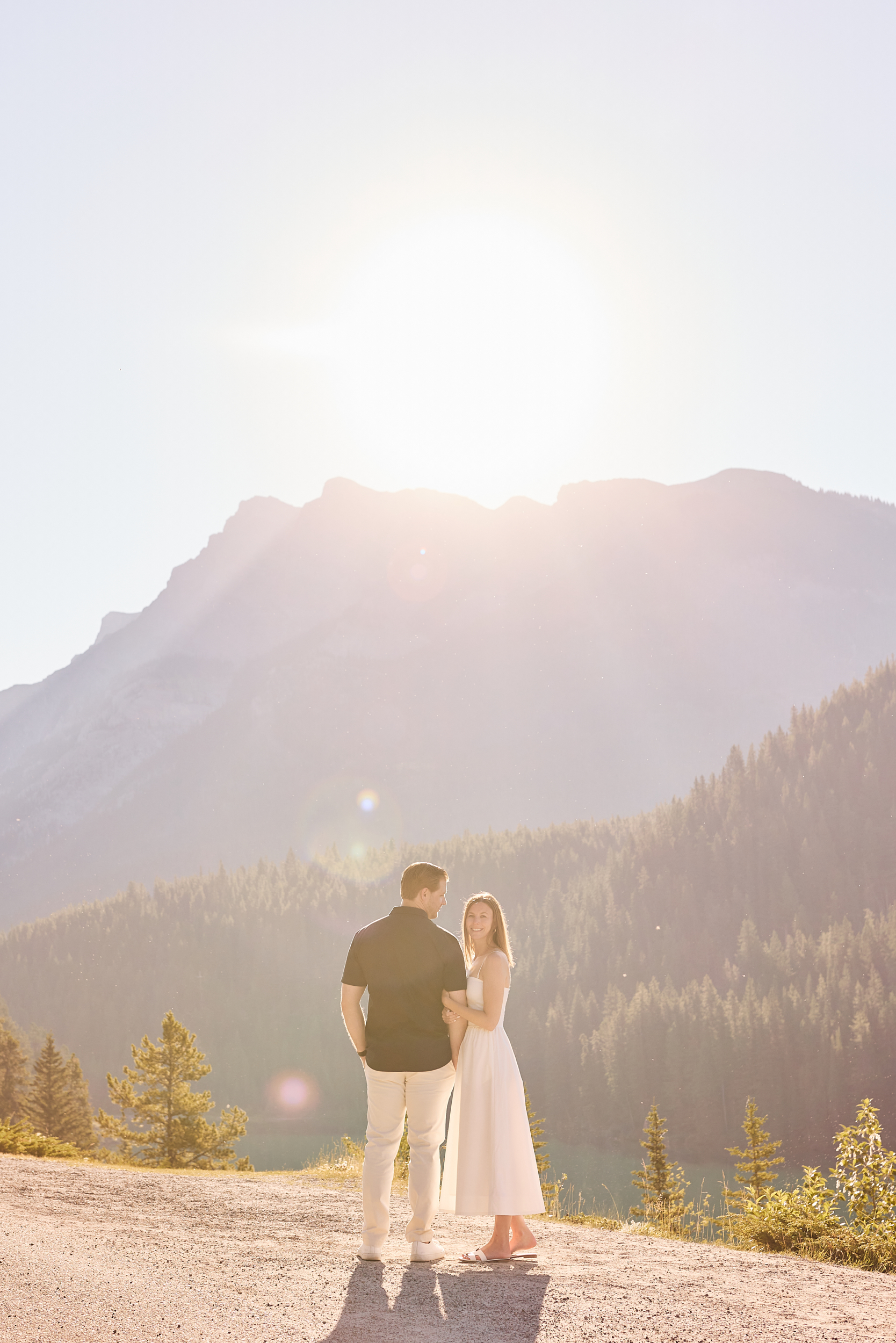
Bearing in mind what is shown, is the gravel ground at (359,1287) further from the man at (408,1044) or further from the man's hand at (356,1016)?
the man's hand at (356,1016)

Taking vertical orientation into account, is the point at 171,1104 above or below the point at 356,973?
below

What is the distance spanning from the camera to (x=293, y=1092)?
135625 mm

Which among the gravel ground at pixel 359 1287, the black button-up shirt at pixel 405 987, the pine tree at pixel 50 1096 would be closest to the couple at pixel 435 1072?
the black button-up shirt at pixel 405 987

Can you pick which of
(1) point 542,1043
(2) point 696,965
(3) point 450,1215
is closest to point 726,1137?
(1) point 542,1043

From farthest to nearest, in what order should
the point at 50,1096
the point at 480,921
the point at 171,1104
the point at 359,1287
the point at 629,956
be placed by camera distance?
the point at 629,956 < the point at 50,1096 < the point at 171,1104 < the point at 480,921 < the point at 359,1287

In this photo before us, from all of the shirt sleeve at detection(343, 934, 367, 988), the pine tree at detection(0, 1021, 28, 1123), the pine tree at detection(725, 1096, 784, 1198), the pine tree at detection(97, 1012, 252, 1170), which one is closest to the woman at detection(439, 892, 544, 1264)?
the shirt sleeve at detection(343, 934, 367, 988)

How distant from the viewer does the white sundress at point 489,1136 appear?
8.72 m

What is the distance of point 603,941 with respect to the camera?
141000 millimetres

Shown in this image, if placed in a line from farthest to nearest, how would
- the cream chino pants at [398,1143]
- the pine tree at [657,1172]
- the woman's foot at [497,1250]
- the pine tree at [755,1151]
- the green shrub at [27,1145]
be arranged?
1. the pine tree at [657,1172]
2. the pine tree at [755,1151]
3. the green shrub at [27,1145]
4. the woman's foot at [497,1250]
5. the cream chino pants at [398,1143]

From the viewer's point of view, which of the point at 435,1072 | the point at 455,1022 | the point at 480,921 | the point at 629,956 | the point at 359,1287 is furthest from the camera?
the point at 629,956

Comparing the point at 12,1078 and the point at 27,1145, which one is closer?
the point at 27,1145

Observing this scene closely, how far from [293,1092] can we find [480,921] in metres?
139

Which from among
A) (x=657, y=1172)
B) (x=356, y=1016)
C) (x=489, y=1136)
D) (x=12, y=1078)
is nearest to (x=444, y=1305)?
(x=489, y=1136)

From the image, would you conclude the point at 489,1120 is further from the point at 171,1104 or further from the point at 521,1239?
the point at 171,1104
